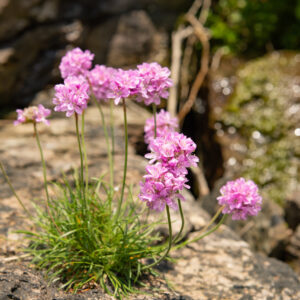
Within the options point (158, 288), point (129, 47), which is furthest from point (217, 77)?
point (158, 288)

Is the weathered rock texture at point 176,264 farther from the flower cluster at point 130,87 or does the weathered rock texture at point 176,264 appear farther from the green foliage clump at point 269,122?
the green foliage clump at point 269,122

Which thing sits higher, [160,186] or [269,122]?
[160,186]

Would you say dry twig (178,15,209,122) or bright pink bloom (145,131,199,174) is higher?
bright pink bloom (145,131,199,174)

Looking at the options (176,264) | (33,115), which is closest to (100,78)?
(33,115)

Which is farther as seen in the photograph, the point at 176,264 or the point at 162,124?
the point at 176,264

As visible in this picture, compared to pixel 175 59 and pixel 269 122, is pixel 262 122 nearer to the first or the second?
pixel 269 122

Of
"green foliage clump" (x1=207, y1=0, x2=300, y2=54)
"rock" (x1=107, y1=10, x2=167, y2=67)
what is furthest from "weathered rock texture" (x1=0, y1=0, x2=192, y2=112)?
"green foliage clump" (x1=207, y1=0, x2=300, y2=54)

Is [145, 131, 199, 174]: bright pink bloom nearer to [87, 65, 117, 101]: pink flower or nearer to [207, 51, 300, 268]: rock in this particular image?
[87, 65, 117, 101]: pink flower
